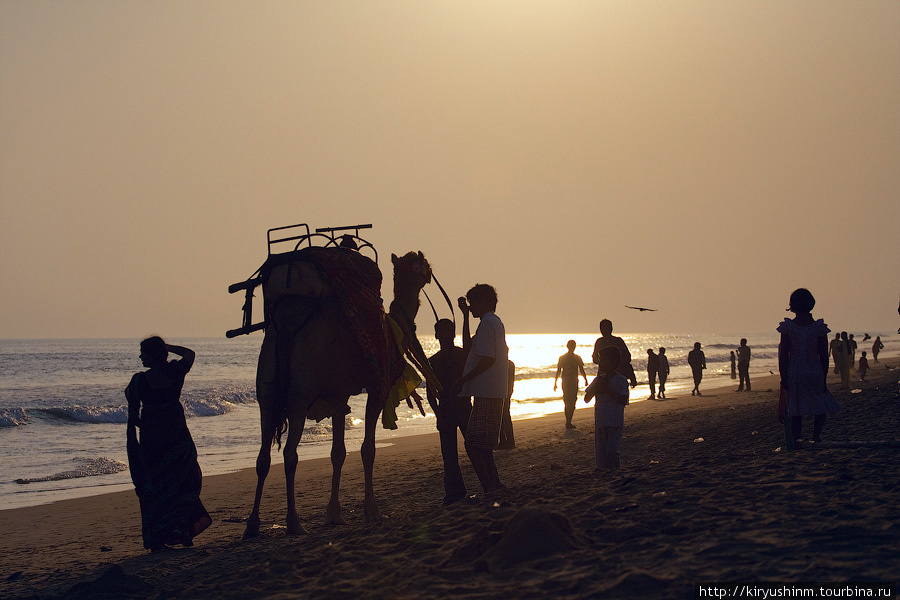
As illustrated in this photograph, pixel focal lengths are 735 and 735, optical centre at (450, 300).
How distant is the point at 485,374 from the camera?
7.14 meters

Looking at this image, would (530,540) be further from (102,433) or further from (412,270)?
(102,433)

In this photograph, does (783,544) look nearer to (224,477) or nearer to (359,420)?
(224,477)

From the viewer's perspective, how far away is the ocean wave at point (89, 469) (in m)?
13.7

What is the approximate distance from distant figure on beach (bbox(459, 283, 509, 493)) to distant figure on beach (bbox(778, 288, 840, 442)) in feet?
10.3

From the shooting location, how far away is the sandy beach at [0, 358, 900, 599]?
169 inches

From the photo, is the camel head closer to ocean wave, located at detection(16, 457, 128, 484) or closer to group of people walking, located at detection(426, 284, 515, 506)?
group of people walking, located at detection(426, 284, 515, 506)

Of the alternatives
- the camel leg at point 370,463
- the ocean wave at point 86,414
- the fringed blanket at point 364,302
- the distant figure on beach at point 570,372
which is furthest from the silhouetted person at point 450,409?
the ocean wave at point 86,414

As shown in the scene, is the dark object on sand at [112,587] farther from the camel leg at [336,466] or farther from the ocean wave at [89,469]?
the ocean wave at [89,469]

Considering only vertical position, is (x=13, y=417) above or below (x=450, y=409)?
below

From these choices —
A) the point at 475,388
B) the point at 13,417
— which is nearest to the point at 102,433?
the point at 13,417

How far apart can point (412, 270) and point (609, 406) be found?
276 cm

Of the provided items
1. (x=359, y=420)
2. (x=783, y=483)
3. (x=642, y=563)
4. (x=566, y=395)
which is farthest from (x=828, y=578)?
(x=359, y=420)

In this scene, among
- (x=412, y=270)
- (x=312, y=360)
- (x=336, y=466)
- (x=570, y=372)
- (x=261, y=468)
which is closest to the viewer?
(x=261, y=468)

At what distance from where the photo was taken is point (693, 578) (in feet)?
13.4
